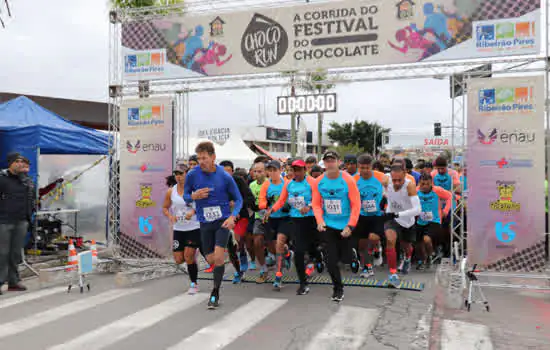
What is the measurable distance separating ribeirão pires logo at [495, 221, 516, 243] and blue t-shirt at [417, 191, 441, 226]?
143 cm

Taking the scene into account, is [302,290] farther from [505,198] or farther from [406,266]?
[505,198]

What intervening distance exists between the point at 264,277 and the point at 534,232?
14.3 ft

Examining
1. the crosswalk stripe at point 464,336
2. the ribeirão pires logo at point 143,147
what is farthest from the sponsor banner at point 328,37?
the crosswalk stripe at point 464,336

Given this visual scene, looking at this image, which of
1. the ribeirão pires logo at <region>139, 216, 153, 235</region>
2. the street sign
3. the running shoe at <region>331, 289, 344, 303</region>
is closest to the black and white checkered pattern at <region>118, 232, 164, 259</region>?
the ribeirão pires logo at <region>139, 216, 153, 235</region>

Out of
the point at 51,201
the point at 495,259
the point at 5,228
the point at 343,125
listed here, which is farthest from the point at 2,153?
the point at 343,125

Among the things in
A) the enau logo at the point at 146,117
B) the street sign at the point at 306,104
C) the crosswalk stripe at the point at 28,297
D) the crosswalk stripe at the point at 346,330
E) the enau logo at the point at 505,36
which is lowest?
the crosswalk stripe at the point at 28,297

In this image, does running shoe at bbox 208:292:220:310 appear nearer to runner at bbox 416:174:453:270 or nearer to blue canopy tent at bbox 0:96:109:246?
runner at bbox 416:174:453:270

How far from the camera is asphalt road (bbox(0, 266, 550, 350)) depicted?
5.32 meters

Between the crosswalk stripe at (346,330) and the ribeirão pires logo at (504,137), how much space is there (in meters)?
3.60

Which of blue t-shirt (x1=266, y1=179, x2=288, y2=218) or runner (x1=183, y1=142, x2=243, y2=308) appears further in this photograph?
blue t-shirt (x1=266, y1=179, x2=288, y2=218)

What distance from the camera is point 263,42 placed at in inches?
388

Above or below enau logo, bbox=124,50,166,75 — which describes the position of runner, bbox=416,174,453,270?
below

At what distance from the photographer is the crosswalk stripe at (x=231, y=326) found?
5242 millimetres

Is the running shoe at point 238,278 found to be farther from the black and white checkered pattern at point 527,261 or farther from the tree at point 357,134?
the tree at point 357,134
